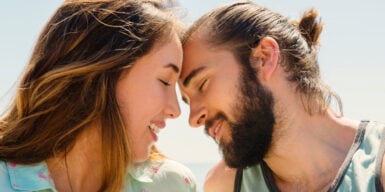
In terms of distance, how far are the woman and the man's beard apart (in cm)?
58

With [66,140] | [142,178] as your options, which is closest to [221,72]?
[142,178]

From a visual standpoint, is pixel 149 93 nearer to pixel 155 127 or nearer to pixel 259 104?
pixel 155 127

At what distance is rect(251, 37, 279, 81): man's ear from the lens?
3.09m

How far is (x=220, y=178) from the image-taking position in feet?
10.8

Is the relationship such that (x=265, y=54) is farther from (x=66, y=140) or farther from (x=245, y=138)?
(x=66, y=140)

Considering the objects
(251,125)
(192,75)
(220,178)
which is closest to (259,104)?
(251,125)

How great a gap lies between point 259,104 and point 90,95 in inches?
43.6

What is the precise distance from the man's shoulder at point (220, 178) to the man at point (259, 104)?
12 mm

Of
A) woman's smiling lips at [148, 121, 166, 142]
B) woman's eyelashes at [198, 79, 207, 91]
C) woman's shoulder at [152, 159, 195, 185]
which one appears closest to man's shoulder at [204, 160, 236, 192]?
woman's shoulder at [152, 159, 195, 185]

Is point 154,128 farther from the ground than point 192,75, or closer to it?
closer to it

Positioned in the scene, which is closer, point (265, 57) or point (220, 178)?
point (265, 57)

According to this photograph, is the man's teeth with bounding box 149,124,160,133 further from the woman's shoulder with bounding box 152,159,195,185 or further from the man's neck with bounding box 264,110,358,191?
the man's neck with bounding box 264,110,358,191

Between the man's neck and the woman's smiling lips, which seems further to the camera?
the man's neck

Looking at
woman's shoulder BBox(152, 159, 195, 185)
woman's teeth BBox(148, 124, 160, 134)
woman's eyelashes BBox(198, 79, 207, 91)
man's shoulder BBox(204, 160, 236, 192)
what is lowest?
man's shoulder BBox(204, 160, 236, 192)
